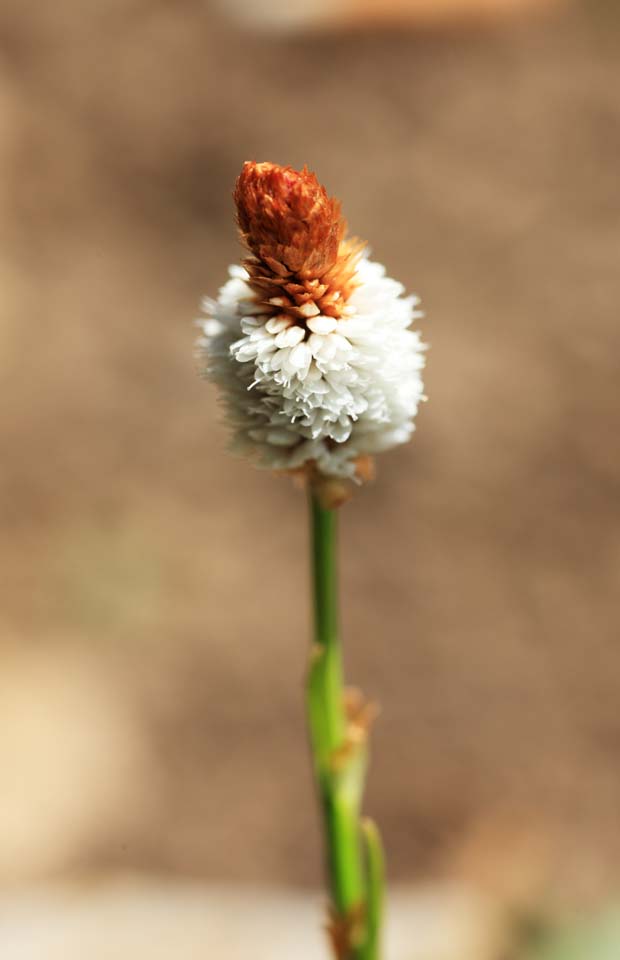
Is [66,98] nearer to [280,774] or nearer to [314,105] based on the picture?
[314,105]

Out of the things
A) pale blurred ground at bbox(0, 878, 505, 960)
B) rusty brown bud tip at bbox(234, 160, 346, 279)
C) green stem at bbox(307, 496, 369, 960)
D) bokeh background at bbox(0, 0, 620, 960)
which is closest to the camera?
rusty brown bud tip at bbox(234, 160, 346, 279)

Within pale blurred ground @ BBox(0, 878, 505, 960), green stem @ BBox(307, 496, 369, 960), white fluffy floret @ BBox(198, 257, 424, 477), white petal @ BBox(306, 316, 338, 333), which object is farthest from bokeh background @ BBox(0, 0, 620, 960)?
white petal @ BBox(306, 316, 338, 333)

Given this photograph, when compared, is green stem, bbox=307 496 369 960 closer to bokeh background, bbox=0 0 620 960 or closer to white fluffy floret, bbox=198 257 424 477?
white fluffy floret, bbox=198 257 424 477

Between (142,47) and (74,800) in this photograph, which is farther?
(142,47)

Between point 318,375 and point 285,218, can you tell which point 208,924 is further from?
point 285,218

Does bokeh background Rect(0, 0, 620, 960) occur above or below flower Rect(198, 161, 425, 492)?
above

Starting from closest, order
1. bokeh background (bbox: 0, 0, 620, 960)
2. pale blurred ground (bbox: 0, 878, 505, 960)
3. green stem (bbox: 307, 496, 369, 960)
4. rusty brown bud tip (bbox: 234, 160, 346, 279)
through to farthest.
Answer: rusty brown bud tip (bbox: 234, 160, 346, 279) → green stem (bbox: 307, 496, 369, 960) → pale blurred ground (bbox: 0, 878, 505, 960) → bokeh background (bbox: 0, 0, 620, 960)

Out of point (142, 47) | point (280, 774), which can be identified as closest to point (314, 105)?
point (142, 47)
